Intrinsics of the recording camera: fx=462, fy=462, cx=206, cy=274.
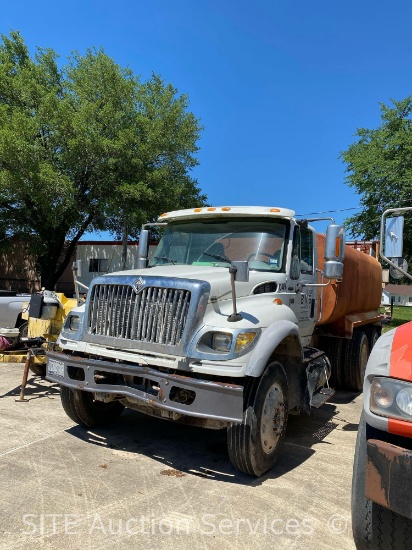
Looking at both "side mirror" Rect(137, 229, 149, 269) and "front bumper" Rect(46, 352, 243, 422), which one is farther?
"side mirror" Rect(137, 229, 149, 269)

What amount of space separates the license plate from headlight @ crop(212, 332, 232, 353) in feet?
5.33

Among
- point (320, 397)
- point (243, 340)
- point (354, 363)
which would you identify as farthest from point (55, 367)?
point (354, 363)

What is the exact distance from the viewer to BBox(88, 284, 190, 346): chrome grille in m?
4.06

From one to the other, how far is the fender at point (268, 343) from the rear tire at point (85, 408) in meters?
2.04

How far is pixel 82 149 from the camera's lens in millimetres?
19172

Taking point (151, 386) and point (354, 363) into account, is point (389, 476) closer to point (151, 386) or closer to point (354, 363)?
point (151, 386)

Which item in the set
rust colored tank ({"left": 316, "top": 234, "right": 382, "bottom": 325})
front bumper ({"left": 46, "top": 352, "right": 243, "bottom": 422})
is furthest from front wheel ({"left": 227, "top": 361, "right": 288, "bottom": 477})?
rust colored tank ({"left": 316, "top": 234, "right": 382, "bottom": 325})

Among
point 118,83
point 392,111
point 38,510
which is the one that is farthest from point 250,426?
point 392,111

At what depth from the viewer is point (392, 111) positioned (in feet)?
74.1

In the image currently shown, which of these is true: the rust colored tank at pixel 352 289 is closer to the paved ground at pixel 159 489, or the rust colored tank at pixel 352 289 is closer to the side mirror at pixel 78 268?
the paved ground at pixel 159 489

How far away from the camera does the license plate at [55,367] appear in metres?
4.55

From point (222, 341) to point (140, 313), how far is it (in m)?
0.84

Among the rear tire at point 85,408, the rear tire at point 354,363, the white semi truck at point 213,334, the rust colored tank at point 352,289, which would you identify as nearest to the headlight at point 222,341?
the white semi truck at point 213,334

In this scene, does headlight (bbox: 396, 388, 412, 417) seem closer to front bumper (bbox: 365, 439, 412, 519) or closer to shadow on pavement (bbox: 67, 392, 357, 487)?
front bumper (bbox: 365, 439, 412, 519)
